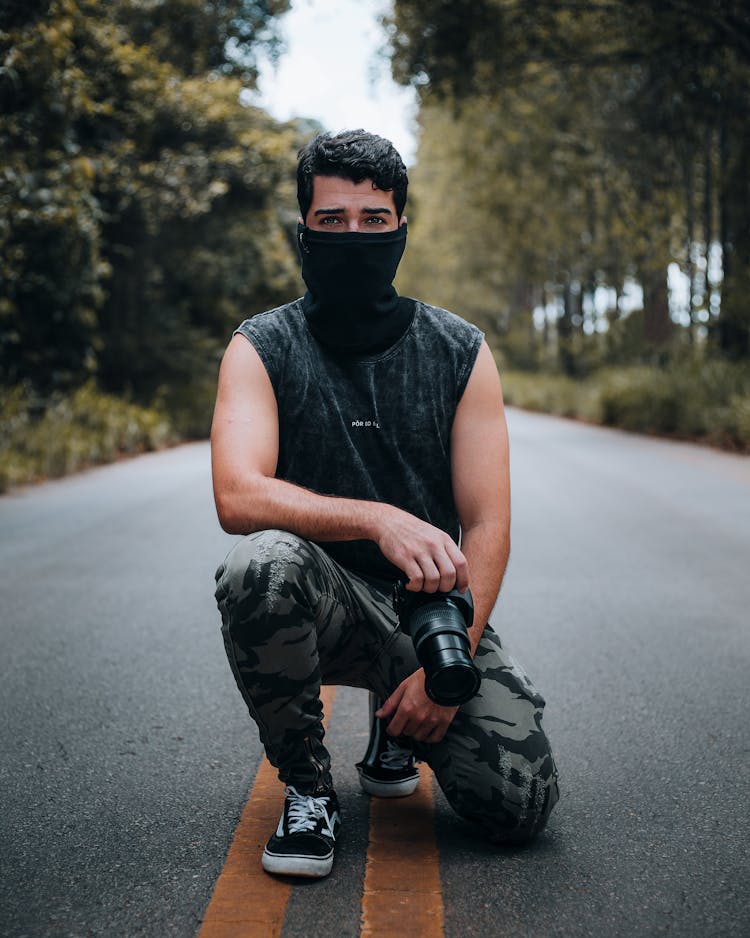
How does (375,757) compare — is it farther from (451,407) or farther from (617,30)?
(617,30)

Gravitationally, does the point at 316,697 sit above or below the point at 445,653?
below

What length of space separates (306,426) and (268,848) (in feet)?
3.81

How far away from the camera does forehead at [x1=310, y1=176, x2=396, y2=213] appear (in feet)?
10.3

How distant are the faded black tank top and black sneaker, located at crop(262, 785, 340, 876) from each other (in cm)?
71

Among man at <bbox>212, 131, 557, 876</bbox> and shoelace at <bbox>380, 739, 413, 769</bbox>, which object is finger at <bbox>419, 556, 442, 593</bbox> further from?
shoelace at <bbox>380, 739, 413, 769</bbox>

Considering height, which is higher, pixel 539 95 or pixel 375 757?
pixel 539 95

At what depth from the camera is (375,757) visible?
3.41 meters

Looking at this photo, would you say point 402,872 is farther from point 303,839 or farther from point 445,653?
point 445,653

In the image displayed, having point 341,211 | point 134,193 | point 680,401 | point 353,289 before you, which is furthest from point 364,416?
point 134,193

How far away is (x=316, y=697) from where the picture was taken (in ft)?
9.64

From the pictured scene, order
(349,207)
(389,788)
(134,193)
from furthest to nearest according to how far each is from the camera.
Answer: (134,193) → (389,788) → (349,207)

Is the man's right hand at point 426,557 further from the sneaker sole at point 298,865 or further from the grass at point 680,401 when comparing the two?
the grass at point 680,401

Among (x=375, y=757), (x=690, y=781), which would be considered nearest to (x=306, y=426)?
(x=375, y=757)

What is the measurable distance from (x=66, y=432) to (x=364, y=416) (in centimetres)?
1325
